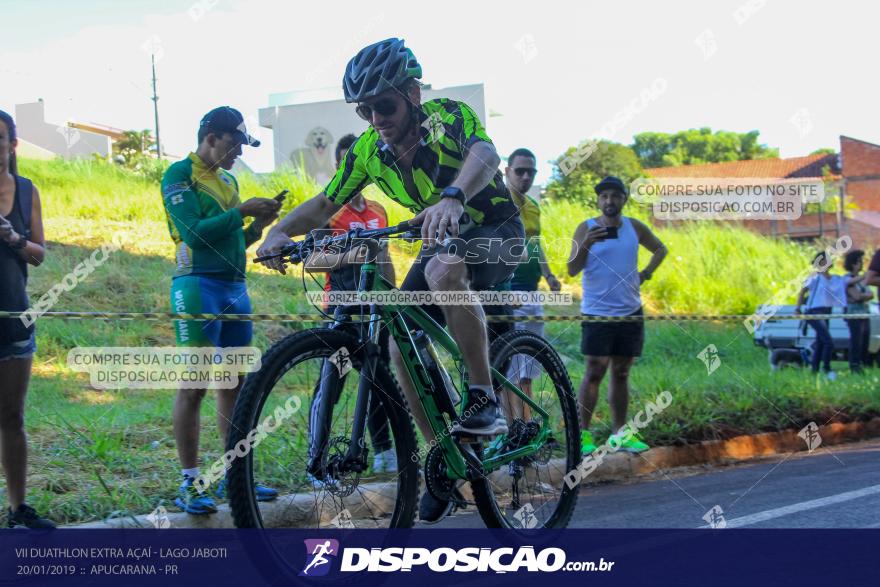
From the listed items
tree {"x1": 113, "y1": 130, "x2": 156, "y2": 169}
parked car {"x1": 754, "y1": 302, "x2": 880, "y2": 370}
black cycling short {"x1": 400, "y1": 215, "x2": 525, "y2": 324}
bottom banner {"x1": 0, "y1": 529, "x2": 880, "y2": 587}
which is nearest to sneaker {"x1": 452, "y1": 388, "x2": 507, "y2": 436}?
black cycling short {"x1": 400, "y1": 215, "x2": 525, "y2": 324}

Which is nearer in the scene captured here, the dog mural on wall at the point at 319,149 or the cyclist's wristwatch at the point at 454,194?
the cyclist's wristwatch at the point at 454,194

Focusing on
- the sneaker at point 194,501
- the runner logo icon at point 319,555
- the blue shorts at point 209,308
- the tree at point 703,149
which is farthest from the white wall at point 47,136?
the tree at point 703,149

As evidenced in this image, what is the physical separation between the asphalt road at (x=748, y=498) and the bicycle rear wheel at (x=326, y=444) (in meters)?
1.37

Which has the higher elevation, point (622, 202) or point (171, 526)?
point (622, 202)

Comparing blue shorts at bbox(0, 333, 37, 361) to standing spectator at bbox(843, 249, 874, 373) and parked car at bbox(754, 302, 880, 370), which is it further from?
parked car at bbox(754, 302, 880, 370)

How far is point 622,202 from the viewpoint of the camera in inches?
292

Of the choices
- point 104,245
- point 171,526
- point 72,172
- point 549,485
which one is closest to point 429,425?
point 549,485

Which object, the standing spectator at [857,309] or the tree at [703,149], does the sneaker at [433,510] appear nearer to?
the standing spectator at [857,309]

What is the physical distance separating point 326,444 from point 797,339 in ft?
40.9

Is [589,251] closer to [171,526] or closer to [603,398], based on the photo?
[603,398]

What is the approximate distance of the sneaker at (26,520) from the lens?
4.33 m

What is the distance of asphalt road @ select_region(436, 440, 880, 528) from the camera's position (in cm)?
500

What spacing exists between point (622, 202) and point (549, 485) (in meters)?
3.15

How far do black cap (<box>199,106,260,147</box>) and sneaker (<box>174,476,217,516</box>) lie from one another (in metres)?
1.82
